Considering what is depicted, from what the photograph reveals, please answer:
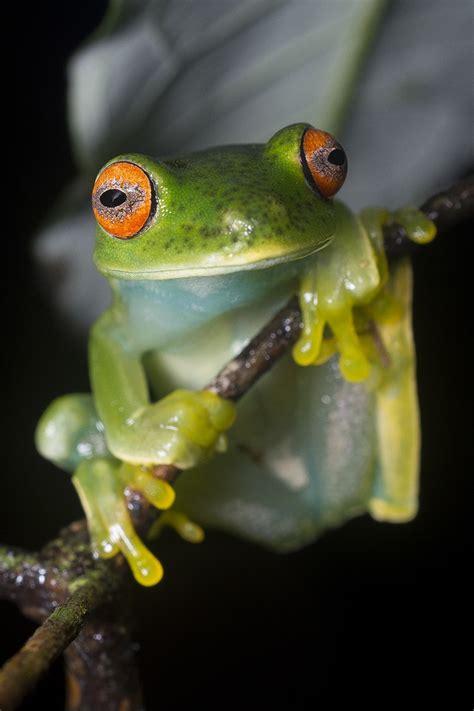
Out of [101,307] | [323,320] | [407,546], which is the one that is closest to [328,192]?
[323,320]

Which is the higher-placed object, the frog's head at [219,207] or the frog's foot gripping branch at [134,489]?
the frog's head at [219,207]

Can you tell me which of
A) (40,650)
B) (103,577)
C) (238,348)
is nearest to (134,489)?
(103,577)

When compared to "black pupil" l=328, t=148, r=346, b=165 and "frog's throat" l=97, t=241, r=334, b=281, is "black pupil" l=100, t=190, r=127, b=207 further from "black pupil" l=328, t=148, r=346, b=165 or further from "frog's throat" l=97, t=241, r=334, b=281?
"black pupil" l=328, t=148, r=346, b=165

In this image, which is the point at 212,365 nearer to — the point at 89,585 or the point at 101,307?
the point at 101,307

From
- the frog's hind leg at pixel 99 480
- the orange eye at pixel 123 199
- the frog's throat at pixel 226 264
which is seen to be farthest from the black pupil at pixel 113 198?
the frog's hind leg at pixel 99 480

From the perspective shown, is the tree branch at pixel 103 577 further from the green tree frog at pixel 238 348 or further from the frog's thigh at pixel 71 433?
the frog's thigh at pixel 71 433

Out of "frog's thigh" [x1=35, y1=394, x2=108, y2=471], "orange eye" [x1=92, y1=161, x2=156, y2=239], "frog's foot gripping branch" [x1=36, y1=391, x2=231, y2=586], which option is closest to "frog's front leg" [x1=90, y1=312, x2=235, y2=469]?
"frog's foot gripping branch" [x1=36, y1=391, x2=231, y2=586]

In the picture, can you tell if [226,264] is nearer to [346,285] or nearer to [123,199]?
[123,199]
